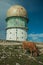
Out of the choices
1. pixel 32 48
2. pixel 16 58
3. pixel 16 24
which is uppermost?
pixel 16 24

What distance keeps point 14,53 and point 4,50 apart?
46.6 inches

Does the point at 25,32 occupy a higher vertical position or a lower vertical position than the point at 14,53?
higher

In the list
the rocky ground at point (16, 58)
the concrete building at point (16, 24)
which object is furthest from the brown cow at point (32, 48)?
the concrete building at point (16, 24)

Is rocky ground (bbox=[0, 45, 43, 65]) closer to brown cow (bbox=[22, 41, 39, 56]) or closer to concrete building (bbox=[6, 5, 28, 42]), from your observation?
brown cow (bbox=[22, 41, 39, 56])

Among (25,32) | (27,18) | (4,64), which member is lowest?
(4,64)

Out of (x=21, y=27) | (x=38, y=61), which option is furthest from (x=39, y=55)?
(x=21, y=27)

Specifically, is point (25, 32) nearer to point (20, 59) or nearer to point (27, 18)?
point (27, 18)

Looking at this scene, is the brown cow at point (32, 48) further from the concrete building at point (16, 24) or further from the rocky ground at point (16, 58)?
the concrete building at point (16, 24)

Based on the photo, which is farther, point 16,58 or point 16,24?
point 16,24

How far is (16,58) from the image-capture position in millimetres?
17297

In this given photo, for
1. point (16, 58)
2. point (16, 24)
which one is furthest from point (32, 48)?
point (16, 24)

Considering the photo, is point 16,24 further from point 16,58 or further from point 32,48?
point 16,58

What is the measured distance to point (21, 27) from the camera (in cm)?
4434

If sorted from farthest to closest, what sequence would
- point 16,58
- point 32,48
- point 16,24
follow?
point 16,24
point 32,48
point 16,58
